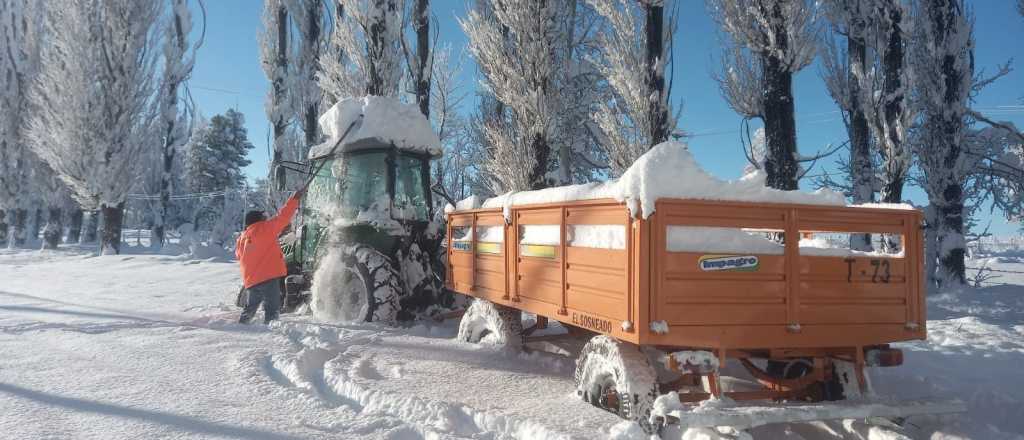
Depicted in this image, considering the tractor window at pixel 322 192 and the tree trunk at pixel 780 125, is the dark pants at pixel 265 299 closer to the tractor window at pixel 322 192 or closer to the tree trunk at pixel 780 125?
the tractor window at pixel 322 192

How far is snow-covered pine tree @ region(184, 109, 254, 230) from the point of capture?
46.2 metres

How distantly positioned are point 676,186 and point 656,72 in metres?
7.99

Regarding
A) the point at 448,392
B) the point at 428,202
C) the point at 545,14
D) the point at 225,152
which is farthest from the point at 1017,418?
the point at 225,152

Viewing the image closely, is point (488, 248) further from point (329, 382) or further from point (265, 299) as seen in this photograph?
point (265, 299)

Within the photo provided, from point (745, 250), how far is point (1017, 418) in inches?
91.4

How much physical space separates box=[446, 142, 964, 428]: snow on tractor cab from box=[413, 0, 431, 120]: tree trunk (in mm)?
12560

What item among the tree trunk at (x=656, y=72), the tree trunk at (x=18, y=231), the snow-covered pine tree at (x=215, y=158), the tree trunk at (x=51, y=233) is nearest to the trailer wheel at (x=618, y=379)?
the tree trunk at (x=656, y=72)

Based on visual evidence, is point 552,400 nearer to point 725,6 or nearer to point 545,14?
point 725,6

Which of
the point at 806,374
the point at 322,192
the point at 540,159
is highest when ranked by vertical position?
the point at 540,159

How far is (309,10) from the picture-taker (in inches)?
830

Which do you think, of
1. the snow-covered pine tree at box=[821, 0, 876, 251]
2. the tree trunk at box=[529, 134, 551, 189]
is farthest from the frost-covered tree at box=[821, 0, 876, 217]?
the tree trunk at box=[529, 134, 551, 189]

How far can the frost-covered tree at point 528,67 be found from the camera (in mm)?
12461

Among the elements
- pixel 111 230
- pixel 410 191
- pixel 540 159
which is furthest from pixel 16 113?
pixel 410 191

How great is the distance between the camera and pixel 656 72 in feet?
35.4
